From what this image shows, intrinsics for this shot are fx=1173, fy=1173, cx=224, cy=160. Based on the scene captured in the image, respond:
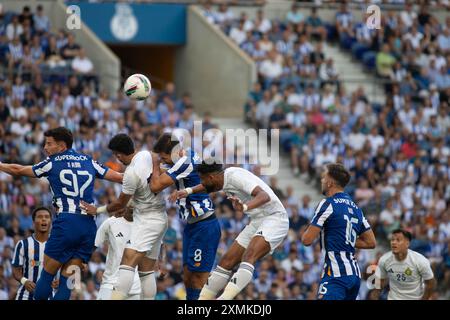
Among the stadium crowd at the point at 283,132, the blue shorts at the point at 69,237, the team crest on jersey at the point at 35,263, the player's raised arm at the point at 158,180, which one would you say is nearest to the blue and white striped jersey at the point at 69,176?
the blue shorts at the point at 69,237

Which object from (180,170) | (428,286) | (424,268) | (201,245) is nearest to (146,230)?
(201,245)

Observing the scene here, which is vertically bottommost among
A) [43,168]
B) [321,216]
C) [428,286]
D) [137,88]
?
[428,286]

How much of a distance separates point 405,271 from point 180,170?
3.63m

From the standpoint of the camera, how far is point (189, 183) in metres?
15.1

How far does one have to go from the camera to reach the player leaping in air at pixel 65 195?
48.6ft

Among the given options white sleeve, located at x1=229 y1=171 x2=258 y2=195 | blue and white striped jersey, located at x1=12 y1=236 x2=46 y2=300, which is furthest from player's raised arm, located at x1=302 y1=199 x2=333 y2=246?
blue and white striped jersey, located at x1=12 y1=236 x2=46 y2=300

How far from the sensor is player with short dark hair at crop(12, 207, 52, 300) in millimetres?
16266

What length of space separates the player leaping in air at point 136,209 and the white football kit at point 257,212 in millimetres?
1021

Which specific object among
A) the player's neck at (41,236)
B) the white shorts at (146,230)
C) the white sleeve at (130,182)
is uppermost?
the white sleeve at (130,182)

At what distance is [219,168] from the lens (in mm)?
14391

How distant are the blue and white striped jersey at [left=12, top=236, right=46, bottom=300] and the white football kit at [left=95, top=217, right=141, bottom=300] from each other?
821 millimetres

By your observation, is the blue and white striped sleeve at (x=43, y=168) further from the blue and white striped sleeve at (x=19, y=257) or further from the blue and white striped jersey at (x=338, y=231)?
the blue and white striped jersey at (x=338, y=231)

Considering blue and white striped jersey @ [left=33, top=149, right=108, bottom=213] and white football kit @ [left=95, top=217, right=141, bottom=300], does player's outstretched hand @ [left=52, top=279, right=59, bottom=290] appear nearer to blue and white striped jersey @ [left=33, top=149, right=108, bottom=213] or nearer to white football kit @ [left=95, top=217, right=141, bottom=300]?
white football kit @ [left=95, top=217, right=141, bottom=300]

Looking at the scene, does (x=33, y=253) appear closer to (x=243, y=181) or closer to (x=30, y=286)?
(x=30, y=286)
